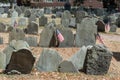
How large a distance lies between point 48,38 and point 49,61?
513 cm

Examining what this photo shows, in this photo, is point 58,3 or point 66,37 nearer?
point 66,37

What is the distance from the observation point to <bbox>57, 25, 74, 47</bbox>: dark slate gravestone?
1664 centimetres

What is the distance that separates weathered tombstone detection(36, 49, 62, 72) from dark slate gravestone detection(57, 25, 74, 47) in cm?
478

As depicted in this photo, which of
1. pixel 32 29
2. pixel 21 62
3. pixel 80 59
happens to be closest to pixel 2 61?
pixel 21 62

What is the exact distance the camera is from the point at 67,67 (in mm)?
11656

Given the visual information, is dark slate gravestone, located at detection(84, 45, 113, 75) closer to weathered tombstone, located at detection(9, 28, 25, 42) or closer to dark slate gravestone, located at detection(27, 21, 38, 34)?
weathered tombstone, located at detection(9, 28, 25, 42)

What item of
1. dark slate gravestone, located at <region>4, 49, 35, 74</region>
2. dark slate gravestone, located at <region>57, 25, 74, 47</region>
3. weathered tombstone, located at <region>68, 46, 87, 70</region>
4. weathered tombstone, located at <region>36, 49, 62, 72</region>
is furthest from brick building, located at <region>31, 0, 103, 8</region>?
dark slate gravestone, located at <region>4, 49, 35, 74</region>

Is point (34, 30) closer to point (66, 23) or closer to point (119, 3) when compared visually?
point (66, 23)

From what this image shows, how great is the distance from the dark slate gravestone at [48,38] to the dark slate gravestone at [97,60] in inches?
204

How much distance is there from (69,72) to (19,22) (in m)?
17.7

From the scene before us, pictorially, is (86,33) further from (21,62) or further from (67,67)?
(21,62)

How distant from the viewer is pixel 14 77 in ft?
36.1

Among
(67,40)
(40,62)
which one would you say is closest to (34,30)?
(67,40)

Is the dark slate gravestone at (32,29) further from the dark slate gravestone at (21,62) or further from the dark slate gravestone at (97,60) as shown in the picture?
the dark slate gravestone at (21,62)
